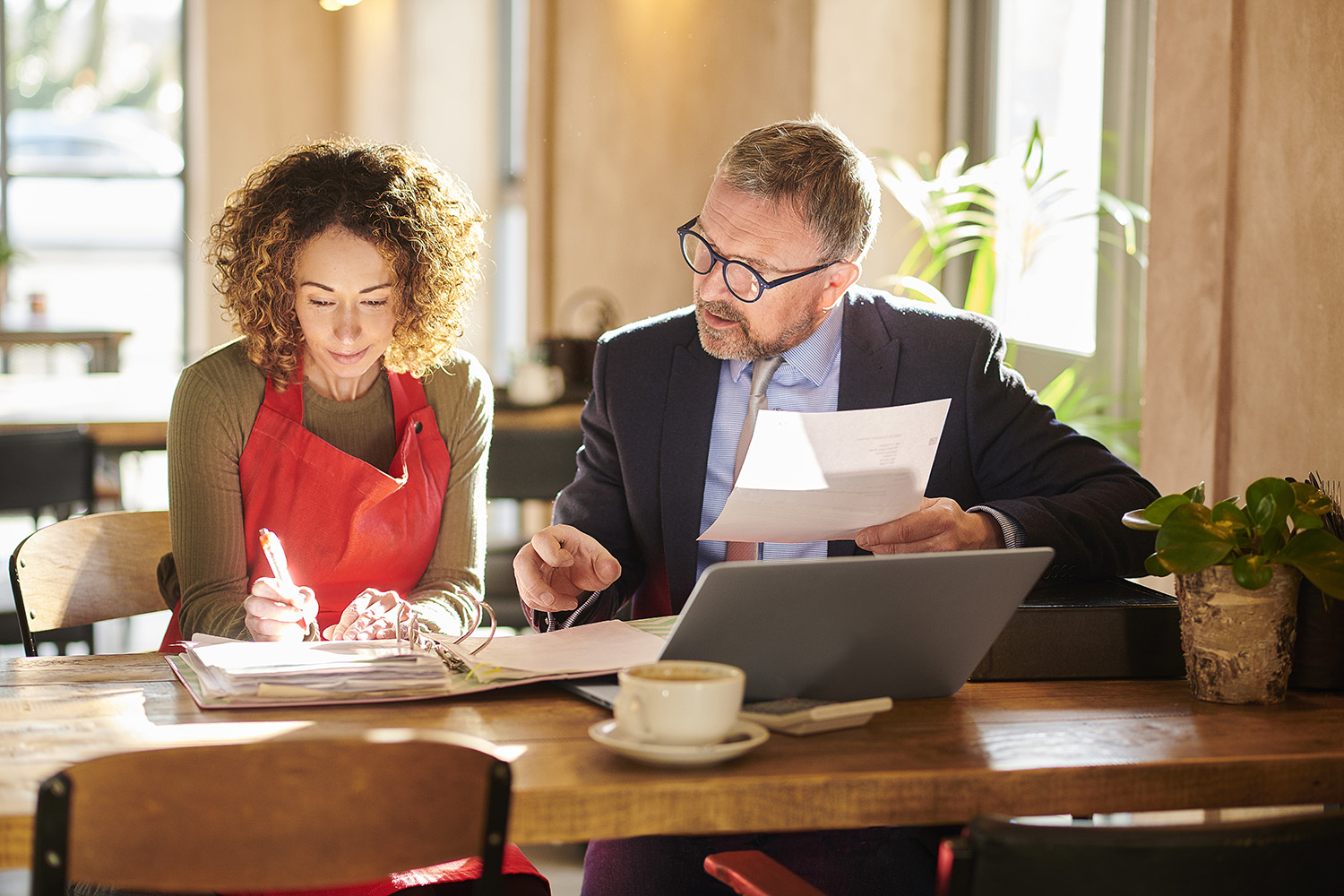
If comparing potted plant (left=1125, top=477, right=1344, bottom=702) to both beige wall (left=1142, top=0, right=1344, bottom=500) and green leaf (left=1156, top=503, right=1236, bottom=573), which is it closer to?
green leaf (left=1156, top=503, right=1236, bottom=573)

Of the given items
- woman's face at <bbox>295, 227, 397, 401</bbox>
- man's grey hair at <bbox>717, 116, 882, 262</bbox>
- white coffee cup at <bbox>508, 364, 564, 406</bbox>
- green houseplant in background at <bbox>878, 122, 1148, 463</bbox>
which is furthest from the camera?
white coffee cup at <bbox>508, 364, 564, 406</bbox>

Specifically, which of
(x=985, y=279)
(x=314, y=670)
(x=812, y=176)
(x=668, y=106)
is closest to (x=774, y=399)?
(x=812, y=176)

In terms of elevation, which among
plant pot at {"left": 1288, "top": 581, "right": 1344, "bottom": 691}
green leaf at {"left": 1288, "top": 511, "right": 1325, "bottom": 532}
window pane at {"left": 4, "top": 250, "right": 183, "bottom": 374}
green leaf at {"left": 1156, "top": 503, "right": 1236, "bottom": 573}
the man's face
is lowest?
plant pot at {"left": 1288, "top": 581, "right": 1344, "bottom": 691}

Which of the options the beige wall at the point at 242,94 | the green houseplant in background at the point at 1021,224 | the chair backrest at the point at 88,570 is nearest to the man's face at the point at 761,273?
the chair backrest at the point at 88,570

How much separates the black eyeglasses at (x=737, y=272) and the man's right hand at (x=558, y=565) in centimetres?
40

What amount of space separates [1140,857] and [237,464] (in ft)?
4.29

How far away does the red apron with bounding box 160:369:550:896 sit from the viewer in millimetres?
1770

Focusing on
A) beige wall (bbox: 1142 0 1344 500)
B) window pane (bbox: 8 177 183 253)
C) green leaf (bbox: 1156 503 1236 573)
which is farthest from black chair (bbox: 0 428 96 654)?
window pane (bbox: 8 177 183 253)

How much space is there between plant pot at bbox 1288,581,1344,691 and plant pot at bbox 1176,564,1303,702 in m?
0.03

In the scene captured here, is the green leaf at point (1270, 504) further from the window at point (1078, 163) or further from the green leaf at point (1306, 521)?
the window at point (1078, 163)

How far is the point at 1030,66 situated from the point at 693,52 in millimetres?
1576

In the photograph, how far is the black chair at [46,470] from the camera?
2932mm

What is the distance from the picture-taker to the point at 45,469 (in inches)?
118

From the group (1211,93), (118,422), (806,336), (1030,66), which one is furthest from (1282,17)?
(118,422)
